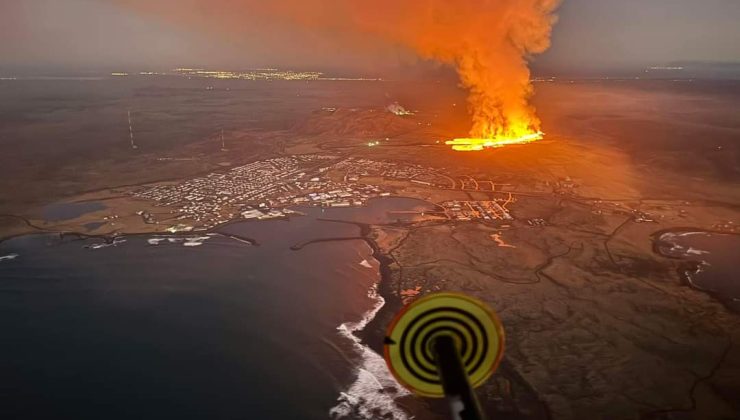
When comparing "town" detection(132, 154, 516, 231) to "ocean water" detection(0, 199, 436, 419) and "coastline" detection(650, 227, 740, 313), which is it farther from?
"coastline" detection(650, 227, 740, 313)

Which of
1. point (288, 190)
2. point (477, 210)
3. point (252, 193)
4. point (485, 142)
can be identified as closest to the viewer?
point (477, 210)

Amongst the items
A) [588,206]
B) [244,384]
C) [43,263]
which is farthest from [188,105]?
[244,384]

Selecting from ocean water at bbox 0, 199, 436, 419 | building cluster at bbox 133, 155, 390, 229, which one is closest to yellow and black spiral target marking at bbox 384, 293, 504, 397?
ocean water at bbox 0, 199, 436, 419

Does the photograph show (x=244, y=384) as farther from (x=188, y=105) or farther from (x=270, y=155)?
(x=188, y=105)

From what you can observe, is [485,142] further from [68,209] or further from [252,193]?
[68,209]

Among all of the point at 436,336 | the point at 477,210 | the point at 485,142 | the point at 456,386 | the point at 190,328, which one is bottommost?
the point at 190,328

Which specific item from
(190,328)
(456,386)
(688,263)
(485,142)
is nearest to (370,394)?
(190,328)
